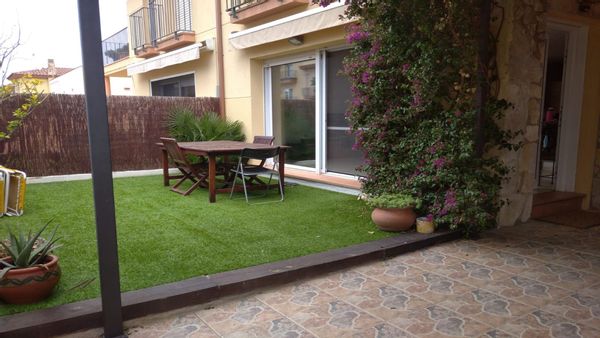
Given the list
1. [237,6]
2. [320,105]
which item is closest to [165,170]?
[320,105]

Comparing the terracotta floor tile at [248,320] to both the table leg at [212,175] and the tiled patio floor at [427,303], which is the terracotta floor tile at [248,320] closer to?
the tiled patio floor at [427,303]

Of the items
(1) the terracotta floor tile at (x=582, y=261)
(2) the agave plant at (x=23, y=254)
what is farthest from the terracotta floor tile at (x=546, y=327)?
(2) the agave plant at (x=23, y=254)

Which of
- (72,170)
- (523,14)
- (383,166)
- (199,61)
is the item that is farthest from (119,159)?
(523,14)

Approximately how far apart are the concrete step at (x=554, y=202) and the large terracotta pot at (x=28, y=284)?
15.7 ft

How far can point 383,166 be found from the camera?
4.62 metres

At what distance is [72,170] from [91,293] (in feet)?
18.3

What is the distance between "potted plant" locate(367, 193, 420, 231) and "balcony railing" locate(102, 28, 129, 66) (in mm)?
12288

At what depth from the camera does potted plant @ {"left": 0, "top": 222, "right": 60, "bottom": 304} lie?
7.98 feet

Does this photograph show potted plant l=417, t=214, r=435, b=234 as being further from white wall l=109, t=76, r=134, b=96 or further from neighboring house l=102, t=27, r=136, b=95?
white wall l=109, t=76, r=134, b=96

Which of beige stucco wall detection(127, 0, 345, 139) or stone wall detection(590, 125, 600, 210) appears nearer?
stone wall detection(590, 125, 600, 210)

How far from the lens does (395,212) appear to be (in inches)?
161

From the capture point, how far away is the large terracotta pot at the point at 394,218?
4.10 m

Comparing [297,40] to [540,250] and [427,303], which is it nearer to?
[540,250]

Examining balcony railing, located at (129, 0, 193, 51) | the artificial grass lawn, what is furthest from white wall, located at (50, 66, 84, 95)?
the artificial grass lawn
